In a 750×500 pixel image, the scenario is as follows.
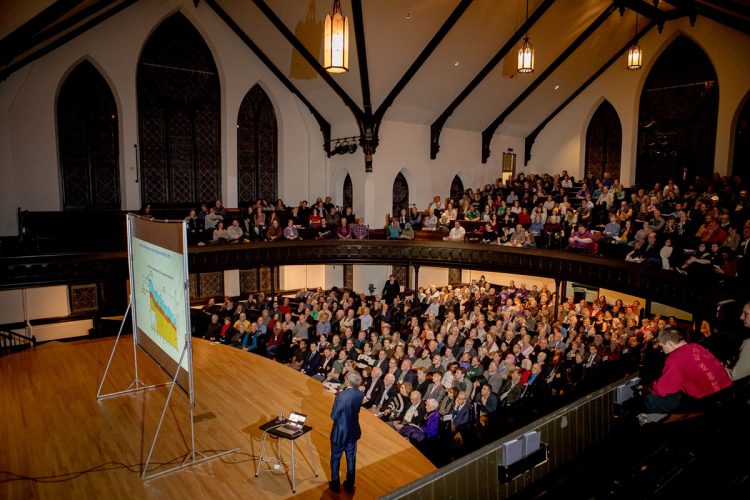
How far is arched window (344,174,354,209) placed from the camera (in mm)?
18734

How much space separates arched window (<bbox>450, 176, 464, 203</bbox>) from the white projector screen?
15.2 metres

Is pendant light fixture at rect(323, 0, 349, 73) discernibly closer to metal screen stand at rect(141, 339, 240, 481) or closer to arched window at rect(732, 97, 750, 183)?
metal screen stand at rect(141, 339, 240, 481)

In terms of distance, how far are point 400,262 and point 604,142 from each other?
33.7ft

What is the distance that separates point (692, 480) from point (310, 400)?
5376mm

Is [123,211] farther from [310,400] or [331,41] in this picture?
[331,41]

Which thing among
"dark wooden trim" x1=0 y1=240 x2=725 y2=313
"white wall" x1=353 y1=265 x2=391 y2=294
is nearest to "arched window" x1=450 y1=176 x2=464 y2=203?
"white wall" x1=353 y1=265 x2=391 y2=294

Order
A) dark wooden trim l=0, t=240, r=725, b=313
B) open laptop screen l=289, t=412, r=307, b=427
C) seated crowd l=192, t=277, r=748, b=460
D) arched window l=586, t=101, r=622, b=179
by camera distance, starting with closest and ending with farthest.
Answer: open laptop screen l=289, t=412, r=307, b=427 → seated crowd l=192, t=277, r=748, b=460 → dark wooden trim l=0, t=240, r=725, b=313 → arched window l=586, t=101, r=622, b=179

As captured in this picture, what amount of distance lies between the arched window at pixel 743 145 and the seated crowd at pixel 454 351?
7171 millimetres

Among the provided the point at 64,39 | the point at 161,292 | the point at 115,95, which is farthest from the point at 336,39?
the point at 115,95

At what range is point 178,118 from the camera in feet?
54.8

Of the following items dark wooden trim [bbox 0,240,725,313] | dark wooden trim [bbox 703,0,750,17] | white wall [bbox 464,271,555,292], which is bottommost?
→ white wall [bbox 464,271,555,292]

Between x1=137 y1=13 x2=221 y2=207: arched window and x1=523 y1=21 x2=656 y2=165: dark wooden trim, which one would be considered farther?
x1=523 y1=21 x2=656 y2=165: dark wooden trim

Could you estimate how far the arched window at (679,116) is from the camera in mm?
17062

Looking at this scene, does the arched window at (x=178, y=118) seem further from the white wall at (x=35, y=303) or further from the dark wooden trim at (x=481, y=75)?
the dark wooden trim at (x=481, y=75)
